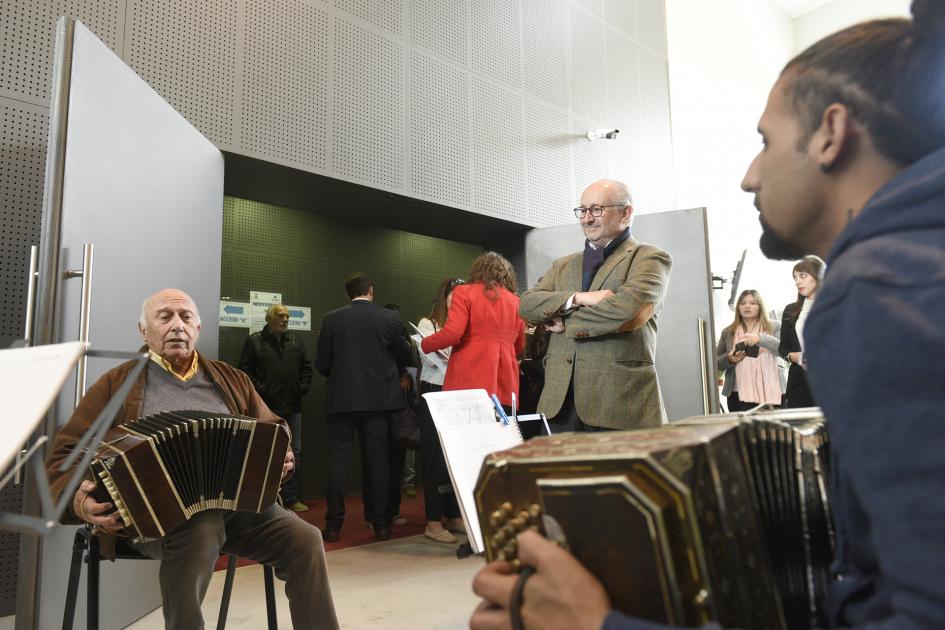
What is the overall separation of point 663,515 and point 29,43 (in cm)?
363

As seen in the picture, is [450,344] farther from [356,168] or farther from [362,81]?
[362,81]

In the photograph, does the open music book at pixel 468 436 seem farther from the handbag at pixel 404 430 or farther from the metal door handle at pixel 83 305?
the handbag at pixel 404 430

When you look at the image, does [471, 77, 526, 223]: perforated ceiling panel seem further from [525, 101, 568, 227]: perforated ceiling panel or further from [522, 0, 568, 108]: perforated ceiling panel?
[522, 0, 568, 108]: perforated ceiling panel

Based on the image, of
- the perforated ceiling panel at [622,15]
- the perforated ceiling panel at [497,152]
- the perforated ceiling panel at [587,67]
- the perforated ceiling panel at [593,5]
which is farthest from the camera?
the perforated ceiling panel at [622,15]

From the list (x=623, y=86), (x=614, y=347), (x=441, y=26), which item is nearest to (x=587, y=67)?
(x=623, y=86)

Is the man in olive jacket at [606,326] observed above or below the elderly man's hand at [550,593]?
above

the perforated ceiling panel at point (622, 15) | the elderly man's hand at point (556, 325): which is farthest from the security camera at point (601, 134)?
the elderly man's hand at point (556, 325)

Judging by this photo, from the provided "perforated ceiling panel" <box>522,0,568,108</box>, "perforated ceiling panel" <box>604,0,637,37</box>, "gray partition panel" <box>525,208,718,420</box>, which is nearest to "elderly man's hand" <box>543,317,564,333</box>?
"gray partition panel" <box>525,208,718,420</box>

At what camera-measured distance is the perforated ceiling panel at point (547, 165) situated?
577cm

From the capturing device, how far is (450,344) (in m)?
4.01

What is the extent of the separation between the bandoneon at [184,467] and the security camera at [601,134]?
4.95 meters

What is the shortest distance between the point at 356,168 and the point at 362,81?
65 cm

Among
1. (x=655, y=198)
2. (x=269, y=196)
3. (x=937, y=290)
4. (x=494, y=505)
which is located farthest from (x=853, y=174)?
(x=655, y=198)

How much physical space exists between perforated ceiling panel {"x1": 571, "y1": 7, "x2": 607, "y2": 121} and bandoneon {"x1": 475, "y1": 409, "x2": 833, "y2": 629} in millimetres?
5764
